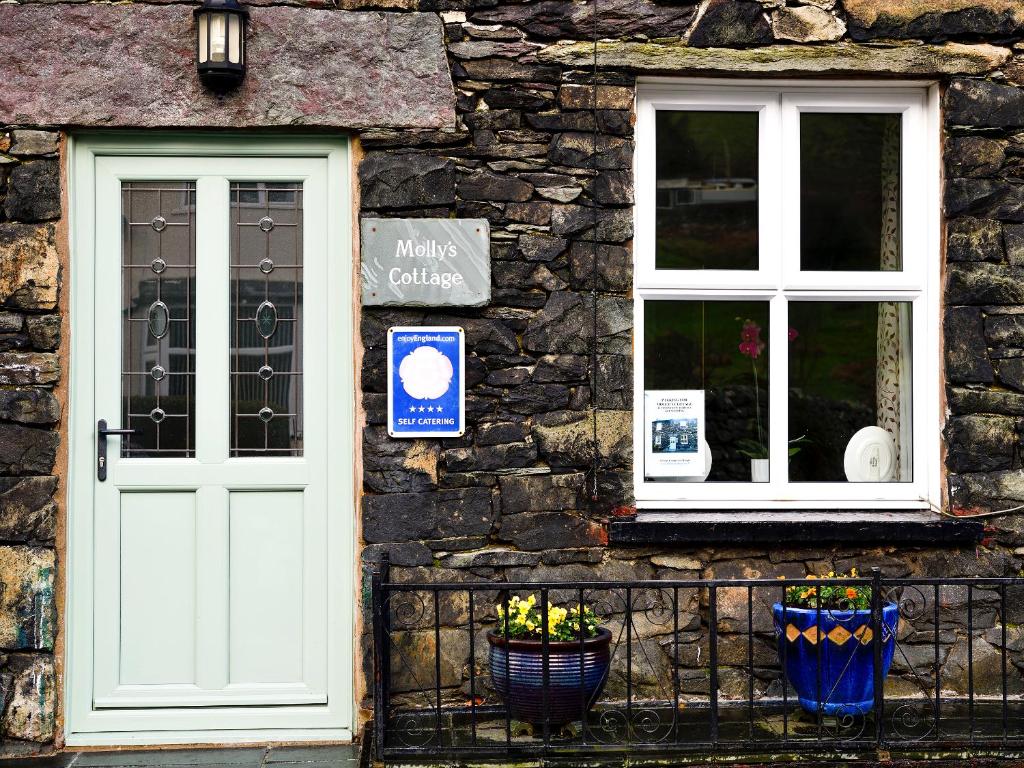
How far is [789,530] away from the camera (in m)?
4.75

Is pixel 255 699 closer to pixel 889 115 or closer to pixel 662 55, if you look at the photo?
pixel 662 55

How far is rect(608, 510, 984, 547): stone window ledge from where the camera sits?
187 inches

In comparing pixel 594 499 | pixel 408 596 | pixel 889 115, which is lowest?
pixel 408 596

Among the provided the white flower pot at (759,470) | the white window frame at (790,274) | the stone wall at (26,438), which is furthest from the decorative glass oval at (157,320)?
the white flower pot at (759,470)

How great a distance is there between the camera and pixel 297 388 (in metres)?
4.82

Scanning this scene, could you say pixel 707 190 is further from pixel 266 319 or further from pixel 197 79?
pixel 197 79

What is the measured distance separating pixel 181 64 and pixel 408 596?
232 cm

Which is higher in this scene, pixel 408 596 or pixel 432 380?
pixel 432 380

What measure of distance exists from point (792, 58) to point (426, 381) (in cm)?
201

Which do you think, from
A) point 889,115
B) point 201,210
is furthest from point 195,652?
Result: point 889,115

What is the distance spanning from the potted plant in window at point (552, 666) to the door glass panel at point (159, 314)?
1555mm

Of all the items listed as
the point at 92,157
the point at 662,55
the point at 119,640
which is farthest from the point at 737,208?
the point at 119,640

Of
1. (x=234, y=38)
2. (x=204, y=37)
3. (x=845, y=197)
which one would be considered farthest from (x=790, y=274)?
(x=204, y=37)

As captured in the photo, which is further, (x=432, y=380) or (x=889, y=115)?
(x=889, y=115)
